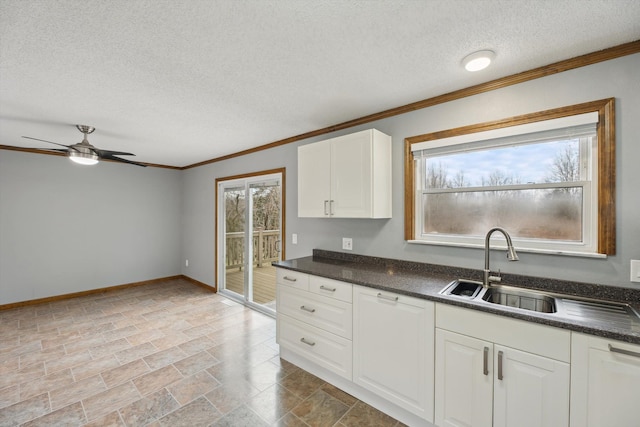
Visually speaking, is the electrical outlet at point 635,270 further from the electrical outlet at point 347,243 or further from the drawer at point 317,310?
the electrical outlet at point 347,243

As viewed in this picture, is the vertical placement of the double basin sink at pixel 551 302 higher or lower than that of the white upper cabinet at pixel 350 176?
lower

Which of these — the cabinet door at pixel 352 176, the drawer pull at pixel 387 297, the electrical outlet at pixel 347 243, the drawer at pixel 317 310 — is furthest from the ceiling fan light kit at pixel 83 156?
the drawer pull at pixel 387 297

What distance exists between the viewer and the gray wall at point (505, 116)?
64.0 inches

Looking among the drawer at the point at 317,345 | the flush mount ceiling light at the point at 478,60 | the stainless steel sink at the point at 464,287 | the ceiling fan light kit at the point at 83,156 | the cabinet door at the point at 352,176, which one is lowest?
the drawer at the point at 317,345

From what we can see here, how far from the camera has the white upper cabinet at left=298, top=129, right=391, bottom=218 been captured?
7.95ft

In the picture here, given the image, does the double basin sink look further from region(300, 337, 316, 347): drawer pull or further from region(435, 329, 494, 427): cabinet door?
region(300, 337, 316, 347): drawer pull

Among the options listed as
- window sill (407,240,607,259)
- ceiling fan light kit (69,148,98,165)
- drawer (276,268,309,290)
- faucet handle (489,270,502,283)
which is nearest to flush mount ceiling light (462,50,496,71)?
window sill (407,240,607,259)

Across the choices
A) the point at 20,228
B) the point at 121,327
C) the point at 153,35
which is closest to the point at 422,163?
the point at 153,35

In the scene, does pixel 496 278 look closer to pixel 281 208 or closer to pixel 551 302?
pixel 551 302

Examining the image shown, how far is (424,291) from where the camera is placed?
71.9 inches

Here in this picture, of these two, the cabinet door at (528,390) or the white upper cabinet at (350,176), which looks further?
the white upper cabinet at (350,176)

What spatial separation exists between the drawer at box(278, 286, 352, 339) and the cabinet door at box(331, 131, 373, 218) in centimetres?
79

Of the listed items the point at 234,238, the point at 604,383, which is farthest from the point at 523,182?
the point at 234,238

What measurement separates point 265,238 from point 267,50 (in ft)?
9.75
